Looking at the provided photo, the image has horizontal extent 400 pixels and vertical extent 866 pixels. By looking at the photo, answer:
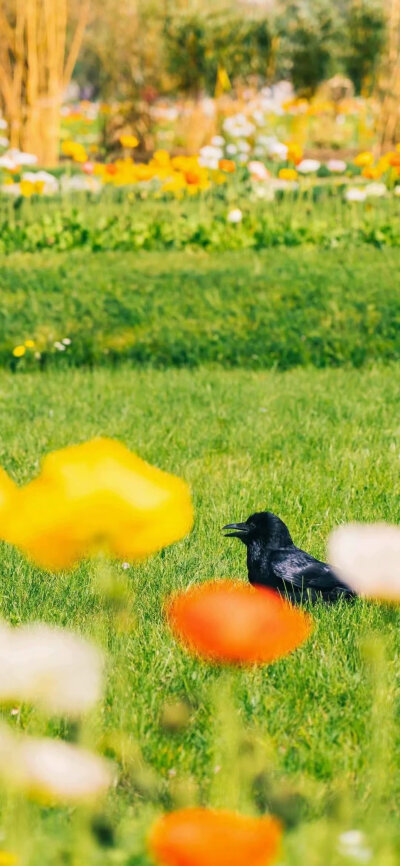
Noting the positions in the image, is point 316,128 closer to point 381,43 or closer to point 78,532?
point 381,43

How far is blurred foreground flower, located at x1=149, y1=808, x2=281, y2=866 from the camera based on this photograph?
41.4 inches

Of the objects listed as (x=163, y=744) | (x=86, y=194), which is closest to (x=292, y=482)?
(x=163, y=744)

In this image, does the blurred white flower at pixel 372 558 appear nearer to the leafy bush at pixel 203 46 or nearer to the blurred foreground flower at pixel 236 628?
the blurred foreground flower at pixel 236 628

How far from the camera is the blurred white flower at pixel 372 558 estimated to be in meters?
1.56

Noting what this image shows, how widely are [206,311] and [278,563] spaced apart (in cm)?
425

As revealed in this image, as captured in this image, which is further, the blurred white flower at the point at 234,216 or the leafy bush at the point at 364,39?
the leafy bush at the point at 364,39

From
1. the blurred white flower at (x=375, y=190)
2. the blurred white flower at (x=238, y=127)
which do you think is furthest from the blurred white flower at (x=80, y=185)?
the blurred white flower at (x=375, y=190)

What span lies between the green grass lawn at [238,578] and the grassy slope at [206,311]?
0.62 metres

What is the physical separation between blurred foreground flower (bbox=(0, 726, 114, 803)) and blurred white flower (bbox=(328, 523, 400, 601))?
51 cm

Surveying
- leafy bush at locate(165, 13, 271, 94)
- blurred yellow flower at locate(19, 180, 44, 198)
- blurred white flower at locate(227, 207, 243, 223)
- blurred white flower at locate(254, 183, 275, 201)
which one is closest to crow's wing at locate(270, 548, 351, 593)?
blurred white flower at locate(227, 207, 243, 223)

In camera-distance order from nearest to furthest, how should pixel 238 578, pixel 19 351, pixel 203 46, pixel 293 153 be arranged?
pixel 238 578 < pixel 19 351 < pixel 293 153 < pixel 203 46

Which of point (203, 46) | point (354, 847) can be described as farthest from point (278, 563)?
point (203, 46)

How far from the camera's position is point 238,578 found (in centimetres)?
310

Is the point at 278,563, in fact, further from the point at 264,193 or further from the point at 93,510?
the point at 264,193
